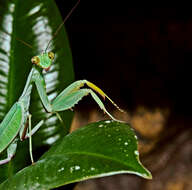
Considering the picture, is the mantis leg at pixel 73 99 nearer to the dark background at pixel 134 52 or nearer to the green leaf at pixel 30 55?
the green leaf at pixel 30 55

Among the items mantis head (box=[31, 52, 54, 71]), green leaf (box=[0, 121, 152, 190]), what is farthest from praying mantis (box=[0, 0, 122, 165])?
green leaf (box=[0, 121, 152, 190])

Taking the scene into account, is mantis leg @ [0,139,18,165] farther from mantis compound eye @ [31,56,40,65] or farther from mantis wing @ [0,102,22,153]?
mantis compound eye @ [31,56,40,65]

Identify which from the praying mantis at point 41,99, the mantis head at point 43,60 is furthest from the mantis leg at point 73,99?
the mantis head at point 43,60

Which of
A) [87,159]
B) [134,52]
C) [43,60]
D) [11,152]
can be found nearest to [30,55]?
[43,60]

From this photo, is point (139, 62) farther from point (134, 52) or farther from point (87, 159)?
point (87, 159)

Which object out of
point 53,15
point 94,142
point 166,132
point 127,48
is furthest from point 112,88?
point 94,142

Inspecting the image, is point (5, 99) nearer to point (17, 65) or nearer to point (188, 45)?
point (17, 65)

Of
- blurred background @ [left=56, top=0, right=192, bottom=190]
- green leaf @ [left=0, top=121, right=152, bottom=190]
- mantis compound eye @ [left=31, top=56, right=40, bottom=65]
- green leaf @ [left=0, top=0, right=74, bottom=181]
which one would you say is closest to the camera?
green leaf @ [left=0, top=121, right=152, bottom=190]
